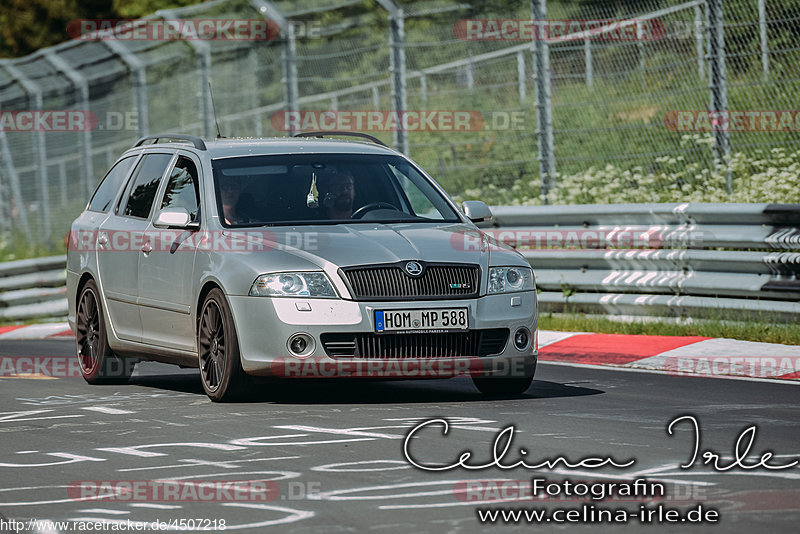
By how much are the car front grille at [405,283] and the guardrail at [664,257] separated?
12.5 ft

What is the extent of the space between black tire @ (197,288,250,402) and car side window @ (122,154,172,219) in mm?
1619

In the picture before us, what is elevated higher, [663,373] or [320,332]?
[320,332]

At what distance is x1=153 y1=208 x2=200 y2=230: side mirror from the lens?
1037 cm

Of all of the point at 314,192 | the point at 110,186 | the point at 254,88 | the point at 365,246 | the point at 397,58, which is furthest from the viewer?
the point at 254,88

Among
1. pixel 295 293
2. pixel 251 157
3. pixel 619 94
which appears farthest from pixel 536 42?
pixel 295 293

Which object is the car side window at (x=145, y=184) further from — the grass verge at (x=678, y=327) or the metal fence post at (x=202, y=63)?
the metal fence post at (x=202, y=63)

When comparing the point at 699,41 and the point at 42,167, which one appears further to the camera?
the point at 42,167

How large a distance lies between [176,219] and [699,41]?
7139mm

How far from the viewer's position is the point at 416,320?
31.3 feet
